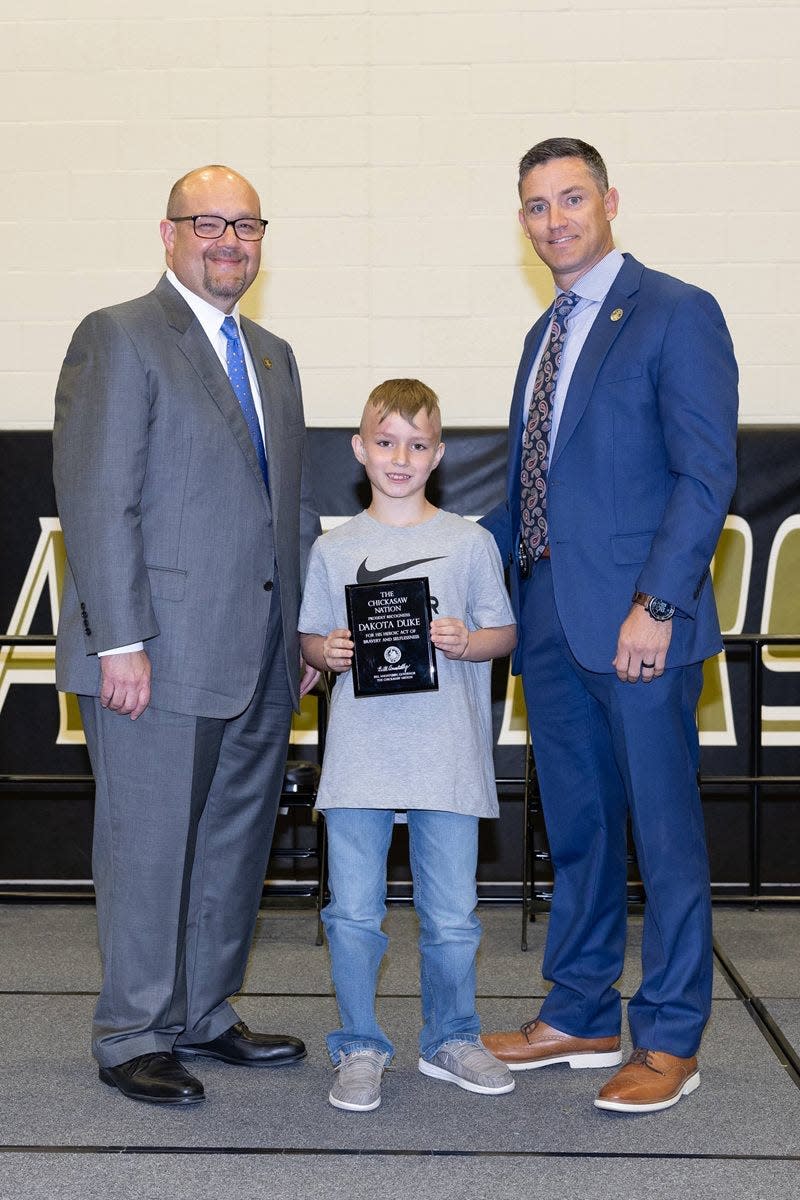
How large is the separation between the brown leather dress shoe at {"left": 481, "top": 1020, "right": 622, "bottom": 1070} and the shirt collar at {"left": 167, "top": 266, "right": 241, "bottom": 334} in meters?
1.74

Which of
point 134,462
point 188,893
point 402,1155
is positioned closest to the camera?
point 402,1155

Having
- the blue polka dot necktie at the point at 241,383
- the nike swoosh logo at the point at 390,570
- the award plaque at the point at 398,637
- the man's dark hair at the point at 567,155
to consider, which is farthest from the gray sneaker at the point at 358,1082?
the man's dark hair at the point at 567,155

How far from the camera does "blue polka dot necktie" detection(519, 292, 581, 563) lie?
2.89 m

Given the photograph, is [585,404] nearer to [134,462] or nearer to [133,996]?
[134,462]

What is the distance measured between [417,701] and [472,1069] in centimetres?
79

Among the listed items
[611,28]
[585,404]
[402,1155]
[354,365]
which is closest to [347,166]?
[354,365]

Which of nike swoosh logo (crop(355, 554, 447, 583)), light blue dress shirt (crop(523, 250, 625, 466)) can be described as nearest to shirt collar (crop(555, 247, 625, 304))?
light blue dress shirt (crop(523, 250, 625, 466))

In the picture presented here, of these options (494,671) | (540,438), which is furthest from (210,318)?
(494,671)

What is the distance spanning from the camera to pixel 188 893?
290cm

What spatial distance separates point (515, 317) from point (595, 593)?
7.84ft

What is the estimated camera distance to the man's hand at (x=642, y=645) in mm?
2646

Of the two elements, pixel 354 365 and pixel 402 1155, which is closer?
pixel 402 1155

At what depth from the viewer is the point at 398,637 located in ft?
8.82

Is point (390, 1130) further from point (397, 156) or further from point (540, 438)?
point (397, 156)
